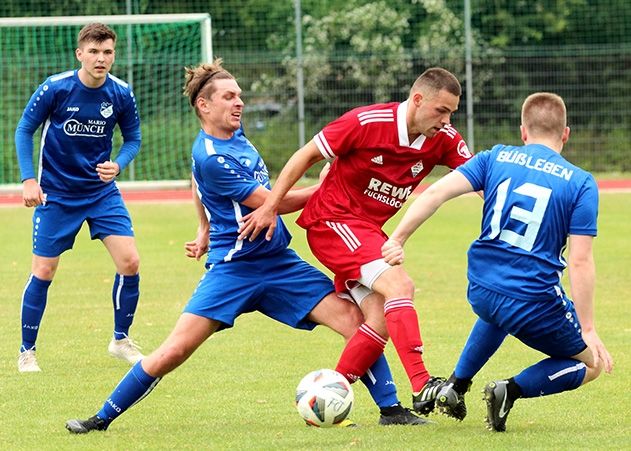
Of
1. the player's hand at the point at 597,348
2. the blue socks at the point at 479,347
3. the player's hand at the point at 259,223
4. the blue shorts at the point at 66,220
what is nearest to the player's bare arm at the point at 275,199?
the player's hand at the point at 259,223

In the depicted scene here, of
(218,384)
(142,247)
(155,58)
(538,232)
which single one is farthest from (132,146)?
(155,58)

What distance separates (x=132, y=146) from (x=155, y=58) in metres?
15.1

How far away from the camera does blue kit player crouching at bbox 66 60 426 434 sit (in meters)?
6.18

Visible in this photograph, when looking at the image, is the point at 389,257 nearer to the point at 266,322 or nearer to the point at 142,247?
the point at 266,322

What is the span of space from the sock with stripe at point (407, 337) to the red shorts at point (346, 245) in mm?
294

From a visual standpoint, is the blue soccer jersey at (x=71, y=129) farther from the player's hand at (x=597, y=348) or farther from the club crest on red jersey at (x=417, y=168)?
the player's hand at (x=597, y=348)

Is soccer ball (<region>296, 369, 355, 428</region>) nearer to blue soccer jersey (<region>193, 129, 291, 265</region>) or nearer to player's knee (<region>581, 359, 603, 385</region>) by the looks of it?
blue soccer jersey (<region>193, 129, 291, 265</region>)

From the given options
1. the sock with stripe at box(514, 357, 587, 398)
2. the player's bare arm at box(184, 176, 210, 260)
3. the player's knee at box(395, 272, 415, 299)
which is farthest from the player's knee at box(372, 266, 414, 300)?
the player's bare arm at box(184, 176, 210, 260)

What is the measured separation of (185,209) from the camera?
20.1m

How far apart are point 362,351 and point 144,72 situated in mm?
17650

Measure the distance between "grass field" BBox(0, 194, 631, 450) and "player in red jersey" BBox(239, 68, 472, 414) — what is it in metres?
0.48

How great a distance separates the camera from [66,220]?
27.7 feet

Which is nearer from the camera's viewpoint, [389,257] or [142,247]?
[389,257]

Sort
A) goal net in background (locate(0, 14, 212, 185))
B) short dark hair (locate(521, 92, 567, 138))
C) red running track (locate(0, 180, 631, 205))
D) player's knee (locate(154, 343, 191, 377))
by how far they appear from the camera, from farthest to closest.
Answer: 1. goal net in background (locate(0, 14, 212, 185))
2. red running track (locate(0, 180, 631, 205))
3. player's knee (locate(154, 343, 191, 377))
4. short dark hair (locate(521, 92, 567, 138))
